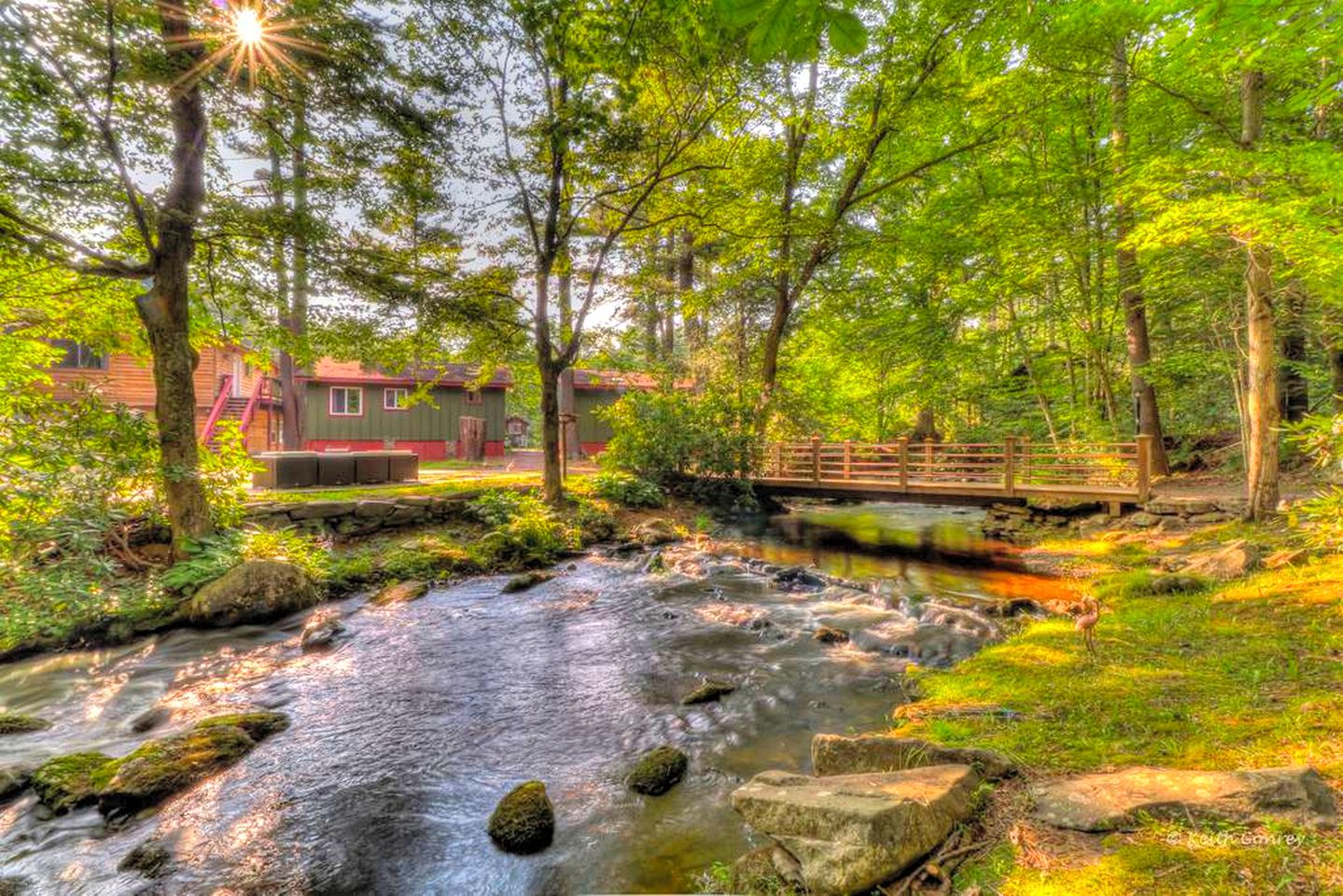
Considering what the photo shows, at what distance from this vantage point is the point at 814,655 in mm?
5359

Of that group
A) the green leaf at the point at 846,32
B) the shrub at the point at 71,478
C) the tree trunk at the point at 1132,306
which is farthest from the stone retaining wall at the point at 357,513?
the tree trunk at the point at 1132,306

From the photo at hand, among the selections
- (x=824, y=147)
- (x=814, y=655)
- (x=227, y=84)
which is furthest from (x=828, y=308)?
(x=227, y=84)

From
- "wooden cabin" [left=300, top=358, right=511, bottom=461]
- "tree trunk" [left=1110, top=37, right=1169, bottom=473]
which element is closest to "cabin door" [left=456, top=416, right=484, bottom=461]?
"wooden cabin" [left=300, top=358, right=511, bottom=461]

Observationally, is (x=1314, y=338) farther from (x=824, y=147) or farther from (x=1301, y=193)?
(x=824, y=147)

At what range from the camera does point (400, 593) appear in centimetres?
745

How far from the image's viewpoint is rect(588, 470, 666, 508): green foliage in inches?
507

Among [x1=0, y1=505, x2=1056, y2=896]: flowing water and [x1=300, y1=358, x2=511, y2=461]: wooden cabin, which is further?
[x1=300, y1=358, x2=511, y2=461]: wooden cabin

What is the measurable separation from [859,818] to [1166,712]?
2.31 meters

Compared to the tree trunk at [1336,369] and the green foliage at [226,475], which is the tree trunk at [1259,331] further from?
the green foliage at [226,475]

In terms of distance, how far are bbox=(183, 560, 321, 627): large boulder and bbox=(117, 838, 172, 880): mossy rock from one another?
12.9ft

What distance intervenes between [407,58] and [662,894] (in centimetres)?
1112

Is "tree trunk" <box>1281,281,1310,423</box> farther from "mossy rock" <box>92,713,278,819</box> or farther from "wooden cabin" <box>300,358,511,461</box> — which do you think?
"wooden cabin" <box>300,358,511,461</box>

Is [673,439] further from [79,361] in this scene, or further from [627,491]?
[79,361]

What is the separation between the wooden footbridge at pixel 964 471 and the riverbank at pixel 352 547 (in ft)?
10.1
